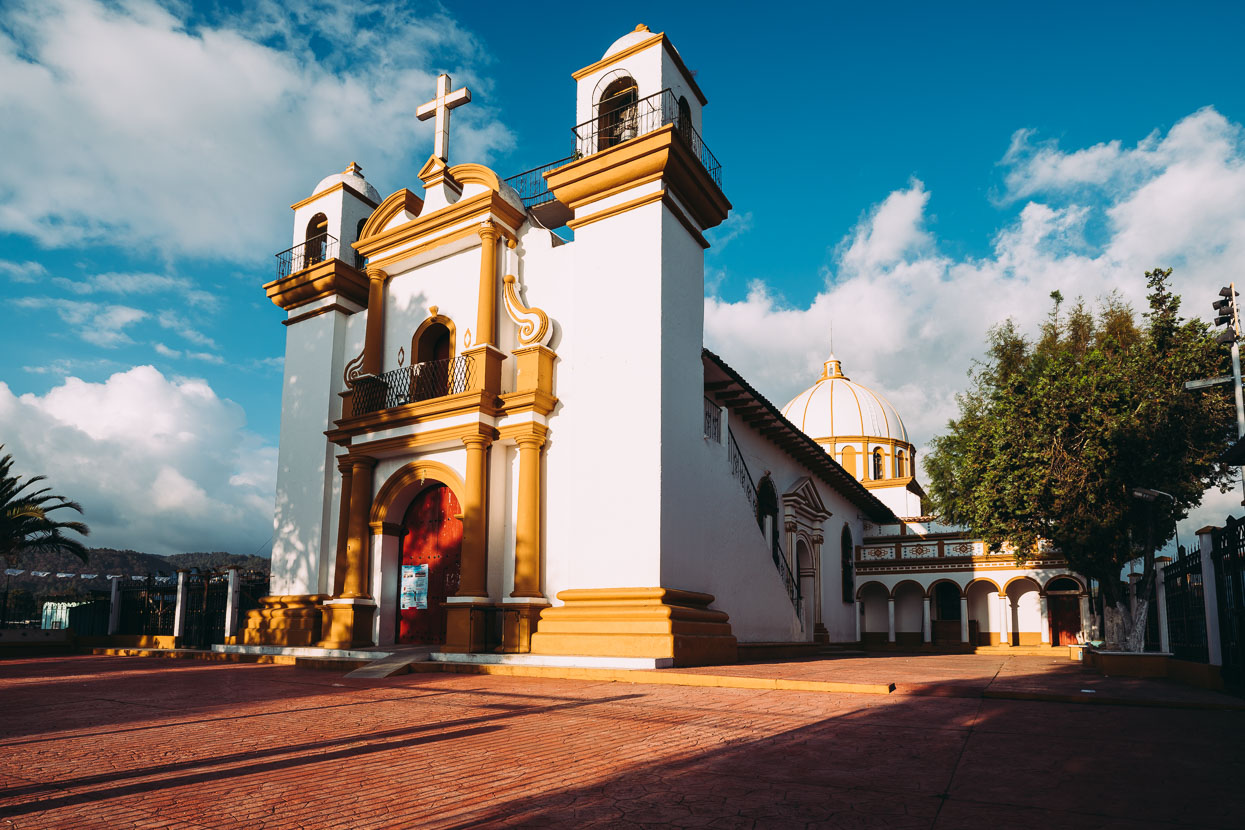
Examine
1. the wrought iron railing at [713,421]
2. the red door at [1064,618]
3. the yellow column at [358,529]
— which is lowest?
the red door at [1064,618]

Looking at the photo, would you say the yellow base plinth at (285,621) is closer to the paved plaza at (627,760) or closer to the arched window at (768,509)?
the paved plaza at (627,760)

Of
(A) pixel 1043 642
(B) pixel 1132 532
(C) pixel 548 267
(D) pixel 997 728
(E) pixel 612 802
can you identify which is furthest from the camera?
(A) pixel 1043 642

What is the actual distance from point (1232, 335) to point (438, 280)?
14540mm

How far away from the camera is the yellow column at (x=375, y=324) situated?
1539cm

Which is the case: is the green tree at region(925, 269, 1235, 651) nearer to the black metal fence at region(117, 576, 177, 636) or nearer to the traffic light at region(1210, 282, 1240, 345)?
the traffic light at region(1210, 282, 1240, 345)

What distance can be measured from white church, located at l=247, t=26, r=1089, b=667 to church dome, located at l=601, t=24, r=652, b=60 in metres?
0.04

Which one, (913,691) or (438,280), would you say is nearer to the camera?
(913,691)

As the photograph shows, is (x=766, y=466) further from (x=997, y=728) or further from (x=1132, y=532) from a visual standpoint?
(x=997, y=728)

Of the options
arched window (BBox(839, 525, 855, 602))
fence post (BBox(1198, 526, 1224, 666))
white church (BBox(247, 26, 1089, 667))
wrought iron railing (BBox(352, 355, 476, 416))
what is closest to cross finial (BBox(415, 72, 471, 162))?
white church (BBox(247, 26, 1089, 667))

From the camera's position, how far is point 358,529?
14.2 meters

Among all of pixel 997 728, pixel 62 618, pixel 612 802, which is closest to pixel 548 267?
pixel 997 728

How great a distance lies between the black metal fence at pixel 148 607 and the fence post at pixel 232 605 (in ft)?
7.46

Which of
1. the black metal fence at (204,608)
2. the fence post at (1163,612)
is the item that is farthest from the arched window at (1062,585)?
the black metal fence at (204,608)

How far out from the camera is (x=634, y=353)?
12039 mm
